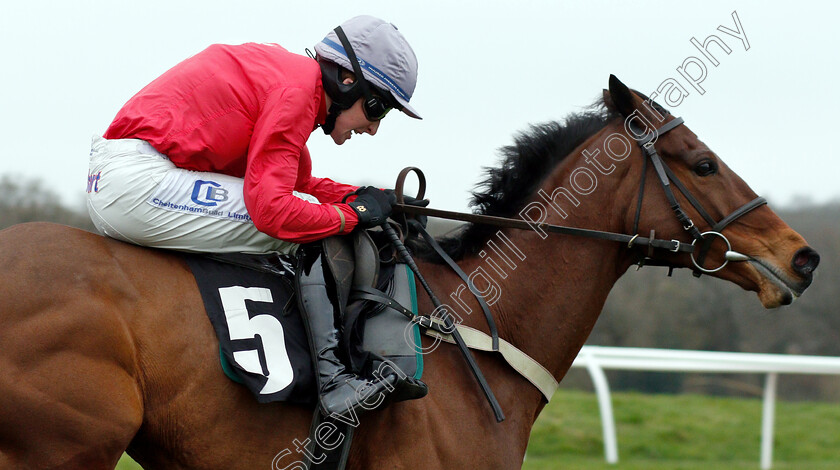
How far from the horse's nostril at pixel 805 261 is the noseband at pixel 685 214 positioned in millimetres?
195

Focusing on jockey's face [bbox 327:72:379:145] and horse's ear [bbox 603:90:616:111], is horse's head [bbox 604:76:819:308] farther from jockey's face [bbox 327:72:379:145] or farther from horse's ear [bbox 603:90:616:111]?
jockey's face [bbox 327:72:379:145]

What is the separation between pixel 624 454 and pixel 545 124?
193 inches

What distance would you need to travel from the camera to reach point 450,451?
3049 millimetres

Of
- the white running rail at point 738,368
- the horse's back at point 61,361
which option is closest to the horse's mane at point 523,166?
the horse's back at point 61,361

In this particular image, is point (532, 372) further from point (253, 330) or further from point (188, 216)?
point (188, 216)

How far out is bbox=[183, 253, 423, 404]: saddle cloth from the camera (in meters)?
2.81

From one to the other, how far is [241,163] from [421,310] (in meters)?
0.95

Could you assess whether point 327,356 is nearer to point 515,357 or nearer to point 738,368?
point 515,357

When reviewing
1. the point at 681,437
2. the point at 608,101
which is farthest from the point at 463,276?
the point at 681,437

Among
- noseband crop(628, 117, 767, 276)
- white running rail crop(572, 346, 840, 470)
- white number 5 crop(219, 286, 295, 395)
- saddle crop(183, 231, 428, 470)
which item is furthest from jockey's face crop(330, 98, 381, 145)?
white running rail crop(572, 346, 840, 470)

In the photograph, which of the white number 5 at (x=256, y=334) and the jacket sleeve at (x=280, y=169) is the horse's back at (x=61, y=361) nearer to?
the white number 5 at (x=256, y=334)

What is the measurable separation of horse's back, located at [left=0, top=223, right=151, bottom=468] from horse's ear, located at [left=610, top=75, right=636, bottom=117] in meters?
2.23

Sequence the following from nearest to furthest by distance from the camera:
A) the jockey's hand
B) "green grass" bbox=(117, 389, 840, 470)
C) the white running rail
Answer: the jockey's hand
the white running rail
"green grass" bbox=(117, 389, 840, 470)

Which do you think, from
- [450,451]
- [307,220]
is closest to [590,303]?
[450,451]
